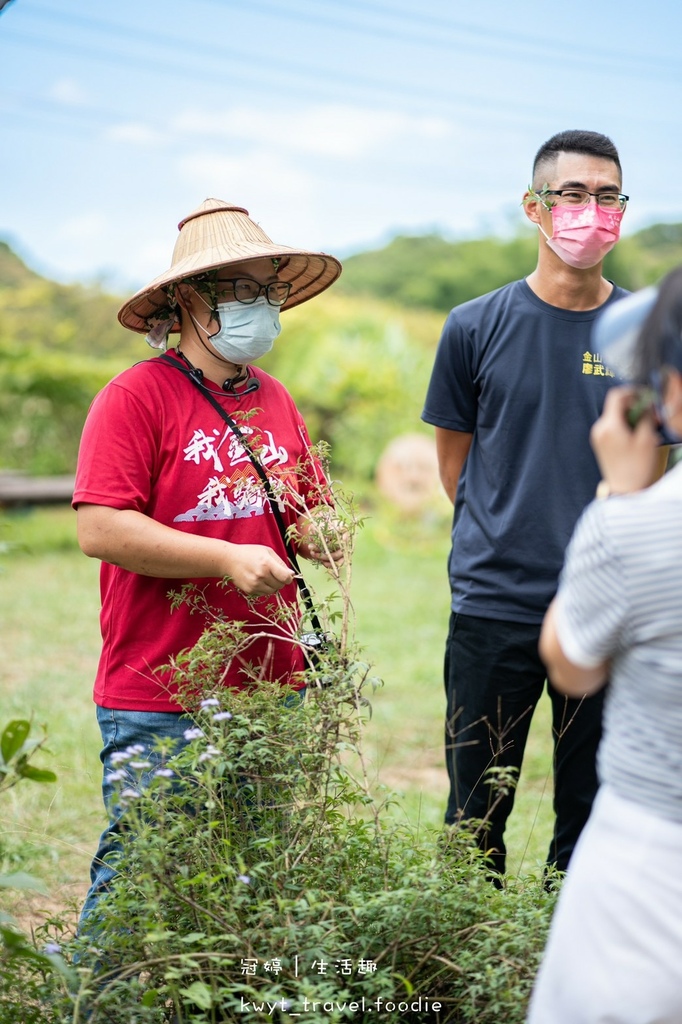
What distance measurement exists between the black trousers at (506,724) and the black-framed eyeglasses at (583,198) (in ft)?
3.79

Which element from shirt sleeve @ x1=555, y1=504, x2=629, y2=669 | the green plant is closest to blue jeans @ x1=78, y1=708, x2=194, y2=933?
the green plant

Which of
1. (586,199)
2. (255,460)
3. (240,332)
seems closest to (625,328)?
(255,460)

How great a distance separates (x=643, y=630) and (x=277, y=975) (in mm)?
1076

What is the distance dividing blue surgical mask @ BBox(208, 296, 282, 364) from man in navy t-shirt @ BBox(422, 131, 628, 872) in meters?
0.60

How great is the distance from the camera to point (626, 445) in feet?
5.15

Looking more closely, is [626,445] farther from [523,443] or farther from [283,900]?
[523,443]

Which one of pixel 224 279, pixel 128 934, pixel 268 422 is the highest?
pixel 224 279

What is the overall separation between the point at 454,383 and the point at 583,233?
0.54 m

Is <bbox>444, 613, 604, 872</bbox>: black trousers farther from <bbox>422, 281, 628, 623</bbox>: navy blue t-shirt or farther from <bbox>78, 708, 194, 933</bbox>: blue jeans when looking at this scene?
<bbox>78, 708, 194, 933</bbox>: blue jeans

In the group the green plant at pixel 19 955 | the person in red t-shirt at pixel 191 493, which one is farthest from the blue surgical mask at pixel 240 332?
the green plant at pixel 19 955

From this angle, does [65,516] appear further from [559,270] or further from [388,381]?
[559,270]

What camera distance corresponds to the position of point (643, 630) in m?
1.49

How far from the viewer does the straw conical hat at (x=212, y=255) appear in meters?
2.68

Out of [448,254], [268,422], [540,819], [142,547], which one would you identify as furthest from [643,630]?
[448,254]
